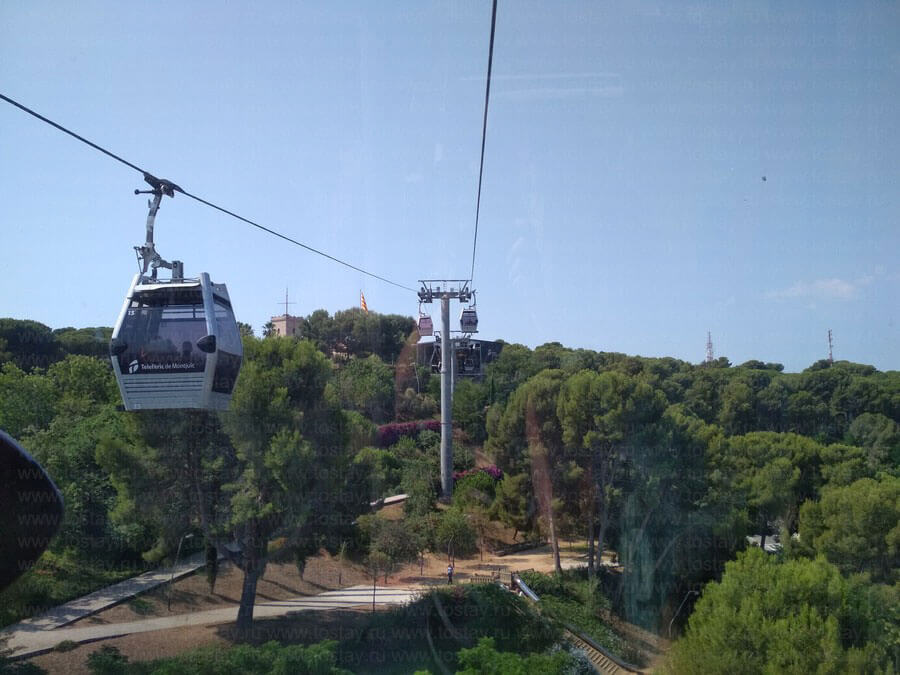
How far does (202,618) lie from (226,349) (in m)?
8.97

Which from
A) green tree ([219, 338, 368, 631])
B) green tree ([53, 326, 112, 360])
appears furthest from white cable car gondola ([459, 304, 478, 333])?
green tree ([53, 326, 112, 360])

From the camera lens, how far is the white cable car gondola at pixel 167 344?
290 inches

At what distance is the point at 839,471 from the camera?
80.7 feet

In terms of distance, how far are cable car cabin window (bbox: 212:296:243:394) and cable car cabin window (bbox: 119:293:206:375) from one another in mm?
235

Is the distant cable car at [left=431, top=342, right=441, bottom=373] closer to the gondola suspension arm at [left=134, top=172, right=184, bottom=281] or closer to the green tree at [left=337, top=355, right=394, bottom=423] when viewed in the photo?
the green tree at [left=337, top=355, right=394, bottom=423]

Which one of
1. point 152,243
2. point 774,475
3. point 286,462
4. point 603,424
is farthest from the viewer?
point 774,475

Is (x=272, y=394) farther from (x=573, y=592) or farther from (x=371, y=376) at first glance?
(x=371, y=376)

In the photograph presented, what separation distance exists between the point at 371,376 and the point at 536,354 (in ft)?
47.2

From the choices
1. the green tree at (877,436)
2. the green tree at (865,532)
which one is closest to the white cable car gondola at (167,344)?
the green tree at (865,532)

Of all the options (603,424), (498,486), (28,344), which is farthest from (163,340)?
(28,344)

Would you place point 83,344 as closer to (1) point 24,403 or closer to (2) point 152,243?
(1) point 24,403

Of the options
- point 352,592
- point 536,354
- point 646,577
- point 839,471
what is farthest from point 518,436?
point 536,354

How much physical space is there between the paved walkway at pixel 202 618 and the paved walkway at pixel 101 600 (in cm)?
28

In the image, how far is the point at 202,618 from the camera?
1412cm
